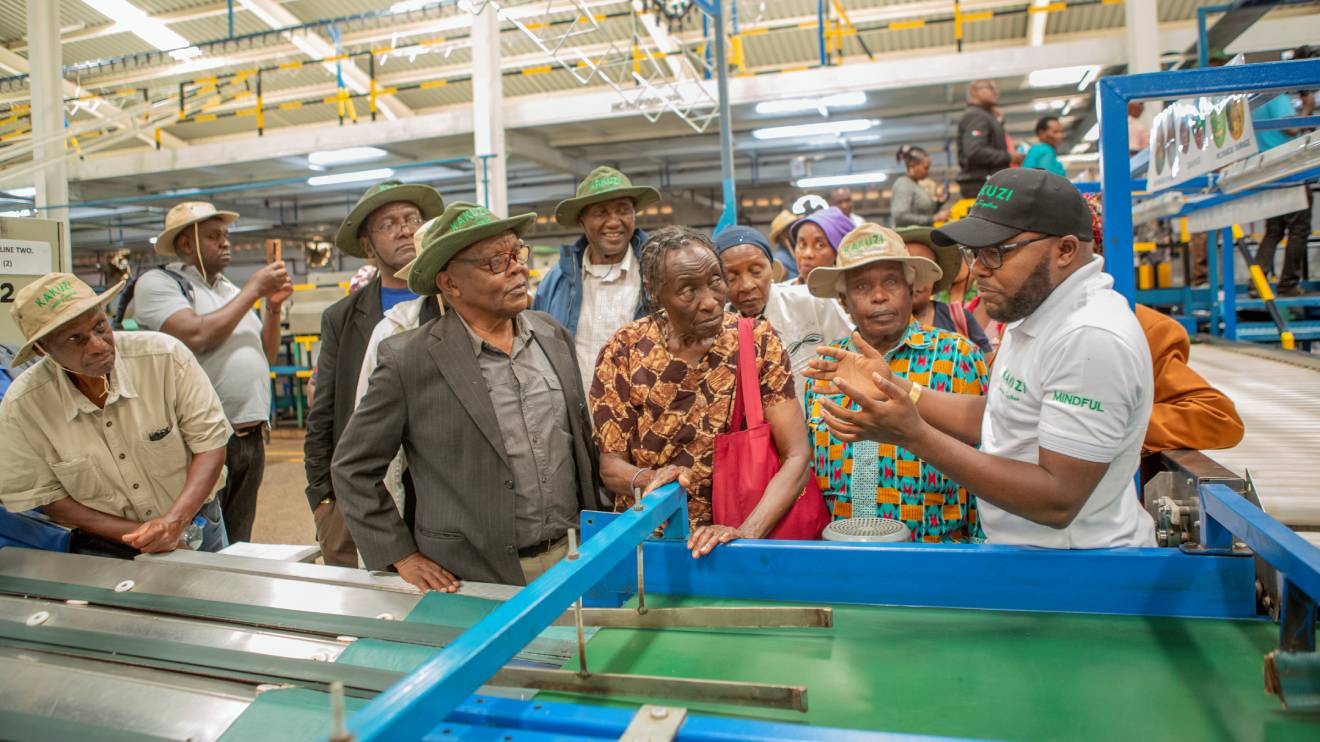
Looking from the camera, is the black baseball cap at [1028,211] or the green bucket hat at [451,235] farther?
the green bucket hat at [451,235]

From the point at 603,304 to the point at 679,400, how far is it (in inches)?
35.3

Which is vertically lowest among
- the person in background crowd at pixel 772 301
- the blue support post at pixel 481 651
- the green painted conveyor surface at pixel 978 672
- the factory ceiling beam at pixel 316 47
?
the green painted conveyor surface at pixel 978 672

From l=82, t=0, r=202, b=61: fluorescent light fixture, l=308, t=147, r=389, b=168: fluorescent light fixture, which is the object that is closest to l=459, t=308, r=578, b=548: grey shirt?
l=308, t=147, r=389, b=168: fluorescent light fixture

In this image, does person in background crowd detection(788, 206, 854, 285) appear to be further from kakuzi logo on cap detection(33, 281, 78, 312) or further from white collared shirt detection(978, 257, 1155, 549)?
kakuzi logo on cap detection(33, 281, 78, 312)

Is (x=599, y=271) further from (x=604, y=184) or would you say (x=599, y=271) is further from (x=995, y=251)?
(x=995, y=251)

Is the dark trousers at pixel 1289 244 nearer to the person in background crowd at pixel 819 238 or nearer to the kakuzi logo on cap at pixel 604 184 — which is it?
the person in background crowd at pixel 819 238

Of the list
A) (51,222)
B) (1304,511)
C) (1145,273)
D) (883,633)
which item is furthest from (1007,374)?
(1145,273)

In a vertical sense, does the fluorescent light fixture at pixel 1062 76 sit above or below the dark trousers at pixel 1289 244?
above

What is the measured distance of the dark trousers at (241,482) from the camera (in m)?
3.28

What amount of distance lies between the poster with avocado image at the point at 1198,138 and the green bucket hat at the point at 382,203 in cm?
255

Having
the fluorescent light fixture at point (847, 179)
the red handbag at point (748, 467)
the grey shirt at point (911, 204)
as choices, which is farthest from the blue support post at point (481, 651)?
the fluorescent light fixture at point (847, 179)

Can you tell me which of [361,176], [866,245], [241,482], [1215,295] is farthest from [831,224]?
[361,176]

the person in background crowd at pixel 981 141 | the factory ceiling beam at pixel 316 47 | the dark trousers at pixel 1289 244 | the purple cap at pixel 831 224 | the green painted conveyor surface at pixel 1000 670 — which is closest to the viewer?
the green painted conveyor surface at pixel 1000 670

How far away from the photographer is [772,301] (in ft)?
9.30
